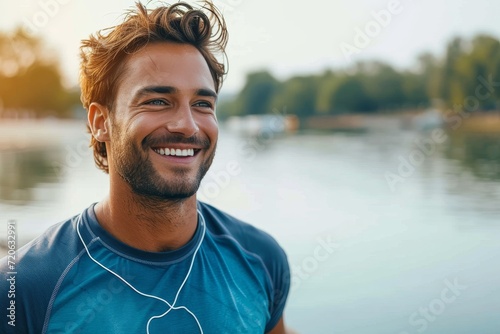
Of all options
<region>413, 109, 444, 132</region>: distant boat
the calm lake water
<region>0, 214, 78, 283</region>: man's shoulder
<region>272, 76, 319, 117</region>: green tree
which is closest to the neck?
<region>0, 214, 78, 283</region>: man's shoulder

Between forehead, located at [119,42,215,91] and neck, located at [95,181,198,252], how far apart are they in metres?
0.36

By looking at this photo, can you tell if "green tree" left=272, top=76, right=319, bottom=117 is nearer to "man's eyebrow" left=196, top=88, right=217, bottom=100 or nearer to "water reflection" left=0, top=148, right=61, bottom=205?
"water reflection" left=0, top=148, right=61, bottom=205

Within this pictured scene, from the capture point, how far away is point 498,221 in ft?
46.1

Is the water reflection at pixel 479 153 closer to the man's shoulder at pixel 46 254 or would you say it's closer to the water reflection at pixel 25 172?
the water reflection at pixel 25 172

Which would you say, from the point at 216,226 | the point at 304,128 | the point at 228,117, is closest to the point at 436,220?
the point at 216,226

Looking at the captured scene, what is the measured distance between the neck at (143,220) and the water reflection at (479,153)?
785 inches

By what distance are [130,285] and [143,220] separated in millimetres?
208

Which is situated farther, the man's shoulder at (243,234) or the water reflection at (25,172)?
the water reflection at (25,172)

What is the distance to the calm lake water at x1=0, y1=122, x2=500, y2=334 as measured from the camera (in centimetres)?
846

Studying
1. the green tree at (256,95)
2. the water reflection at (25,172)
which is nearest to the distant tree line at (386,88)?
the green tree at (256,95)

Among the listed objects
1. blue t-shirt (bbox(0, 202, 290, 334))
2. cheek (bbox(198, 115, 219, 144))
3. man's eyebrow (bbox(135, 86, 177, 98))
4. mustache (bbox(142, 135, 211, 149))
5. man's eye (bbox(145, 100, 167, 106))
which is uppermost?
man's eyebrow (bbox(135, 86, 177, 98))

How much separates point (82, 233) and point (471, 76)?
854 inches

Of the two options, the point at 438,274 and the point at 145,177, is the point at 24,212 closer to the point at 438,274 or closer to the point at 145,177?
the point at 438,274

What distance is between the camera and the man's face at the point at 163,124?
1.89 m
